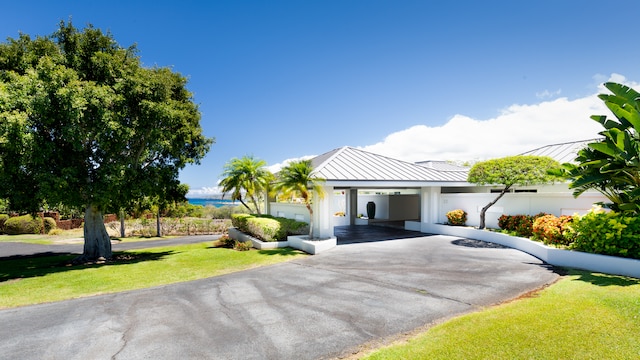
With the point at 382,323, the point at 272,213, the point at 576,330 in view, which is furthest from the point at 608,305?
the point at 272,213

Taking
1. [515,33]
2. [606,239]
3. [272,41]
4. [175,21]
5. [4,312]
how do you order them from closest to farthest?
1. [4,312]
2. [606,239]
3. [515,33]
4. [175,21]
5. [272,41]

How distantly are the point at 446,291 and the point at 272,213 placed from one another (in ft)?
55.9

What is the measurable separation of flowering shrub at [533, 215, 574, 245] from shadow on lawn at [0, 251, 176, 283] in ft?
59.1

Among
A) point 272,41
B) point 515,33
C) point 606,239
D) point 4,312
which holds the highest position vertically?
point 272,41

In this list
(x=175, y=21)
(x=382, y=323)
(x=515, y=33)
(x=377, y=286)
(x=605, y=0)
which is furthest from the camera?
(x=175, y=21)

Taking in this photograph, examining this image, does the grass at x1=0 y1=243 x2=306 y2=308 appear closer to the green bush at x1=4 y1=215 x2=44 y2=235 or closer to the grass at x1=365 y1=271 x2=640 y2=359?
the grass at x1=365 y1=271 x2=640 y2=359

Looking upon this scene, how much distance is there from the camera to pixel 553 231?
1236 cm

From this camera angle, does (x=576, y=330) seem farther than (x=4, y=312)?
No

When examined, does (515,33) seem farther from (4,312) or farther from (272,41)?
(4,312)

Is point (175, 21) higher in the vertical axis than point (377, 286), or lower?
higher

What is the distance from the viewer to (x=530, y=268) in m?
10.7

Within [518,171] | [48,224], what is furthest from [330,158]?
[48,224]

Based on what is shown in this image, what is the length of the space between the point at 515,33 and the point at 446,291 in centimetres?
1309

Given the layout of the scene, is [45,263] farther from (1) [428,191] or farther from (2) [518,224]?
(2) [518,224]
